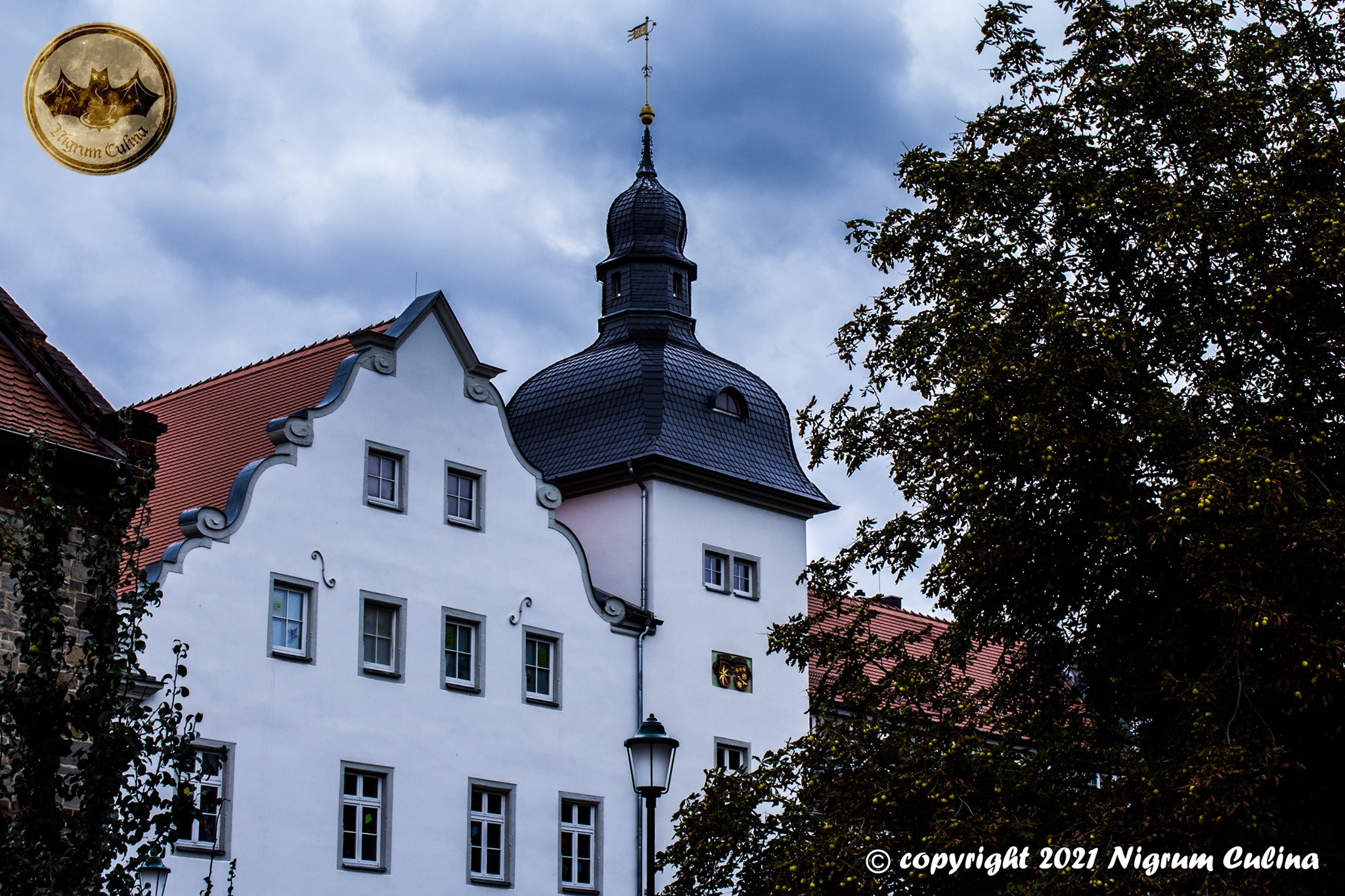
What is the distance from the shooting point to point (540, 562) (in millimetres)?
28062

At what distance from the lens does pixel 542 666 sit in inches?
1090

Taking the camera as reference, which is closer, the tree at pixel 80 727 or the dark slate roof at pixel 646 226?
→ the tree at pixel 80 727

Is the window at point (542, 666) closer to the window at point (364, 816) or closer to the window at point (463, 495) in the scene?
the window at point (463, 495)

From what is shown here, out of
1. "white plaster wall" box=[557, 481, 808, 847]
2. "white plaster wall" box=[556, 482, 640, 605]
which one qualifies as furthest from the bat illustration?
"white plaster wall" box=[556, 482, 640, 605]

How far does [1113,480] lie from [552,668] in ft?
39.8

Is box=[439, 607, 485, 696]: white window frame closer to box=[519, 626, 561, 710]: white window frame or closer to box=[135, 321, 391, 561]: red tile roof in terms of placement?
box=[519, 626, 561, 710]: white window frame

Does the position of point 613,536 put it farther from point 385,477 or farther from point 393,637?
point 393,637

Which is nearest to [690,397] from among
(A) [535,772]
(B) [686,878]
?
(A) [535,772]

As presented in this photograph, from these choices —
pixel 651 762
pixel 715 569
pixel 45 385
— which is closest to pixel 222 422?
pixel 715 569

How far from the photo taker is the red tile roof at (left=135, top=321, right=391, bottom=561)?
26141mm

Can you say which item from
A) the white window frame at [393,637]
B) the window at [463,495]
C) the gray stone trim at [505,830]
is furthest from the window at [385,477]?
the gray stone trim at [505,830]

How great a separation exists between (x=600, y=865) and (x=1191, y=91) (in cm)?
1482

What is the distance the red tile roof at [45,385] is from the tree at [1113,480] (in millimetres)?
7757

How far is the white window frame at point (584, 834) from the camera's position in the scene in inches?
1060
